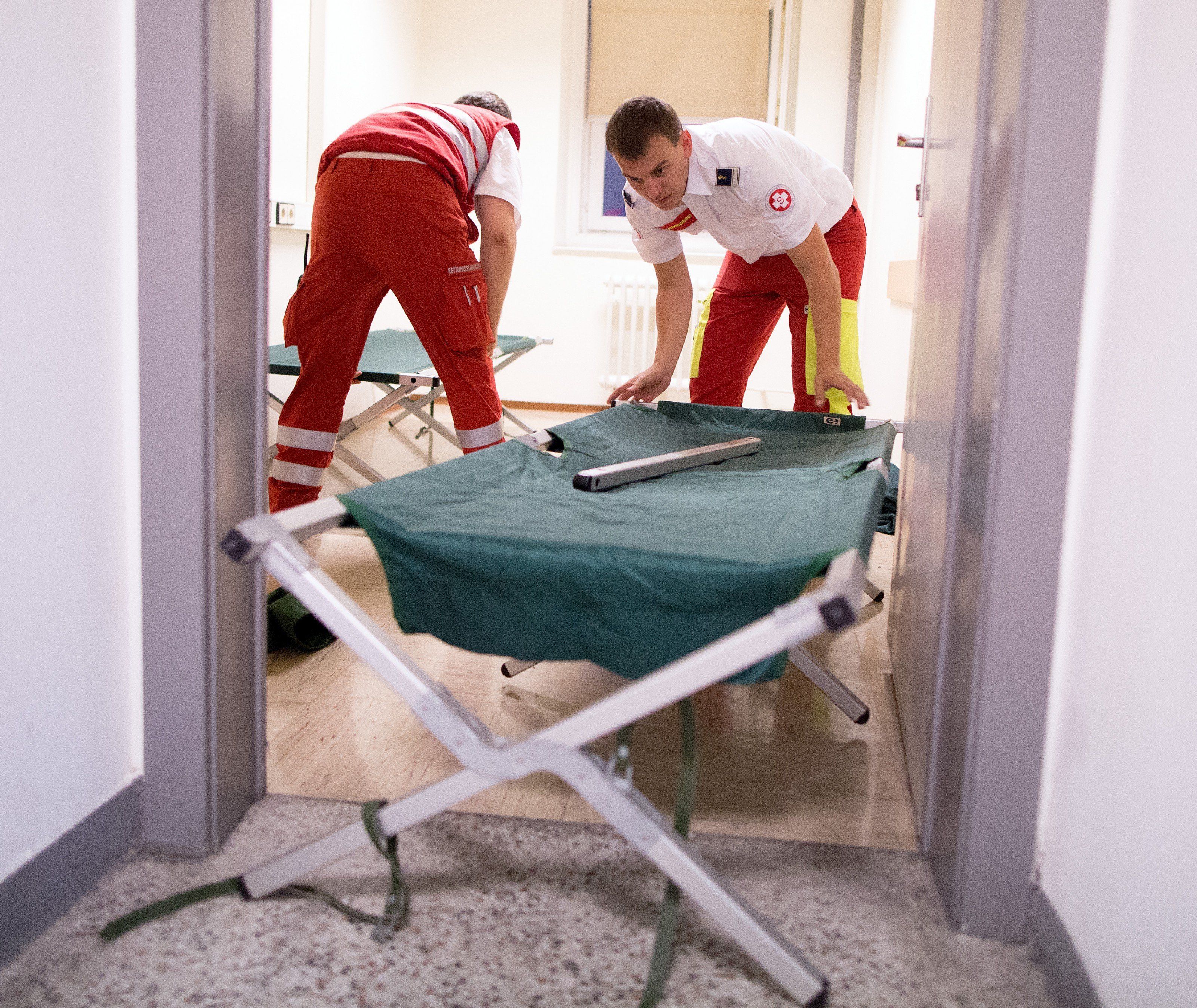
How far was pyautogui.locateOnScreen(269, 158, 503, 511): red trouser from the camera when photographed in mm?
2221

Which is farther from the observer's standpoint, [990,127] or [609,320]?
[609,320]

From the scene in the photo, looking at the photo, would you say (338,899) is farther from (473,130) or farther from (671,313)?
(671,313)

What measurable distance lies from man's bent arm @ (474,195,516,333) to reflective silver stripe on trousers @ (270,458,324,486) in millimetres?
546

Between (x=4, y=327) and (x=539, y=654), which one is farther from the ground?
(x=4, y=327)

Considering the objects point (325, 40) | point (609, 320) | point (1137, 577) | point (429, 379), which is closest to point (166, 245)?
point (1137, 577)

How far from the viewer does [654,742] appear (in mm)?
1664

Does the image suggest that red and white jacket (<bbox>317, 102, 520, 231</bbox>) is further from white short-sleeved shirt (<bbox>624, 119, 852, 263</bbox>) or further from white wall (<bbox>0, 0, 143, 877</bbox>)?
white wall (<bbox>0, 0, 143, 877</bbox>)

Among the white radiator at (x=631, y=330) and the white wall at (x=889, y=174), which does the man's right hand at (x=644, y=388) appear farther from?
the white radiator at (x=631, y=330)

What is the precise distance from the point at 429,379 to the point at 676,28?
3.63 metres

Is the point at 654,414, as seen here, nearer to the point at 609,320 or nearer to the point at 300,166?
the point at 300,166

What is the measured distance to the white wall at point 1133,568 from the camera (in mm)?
839

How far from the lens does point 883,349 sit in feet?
15.9

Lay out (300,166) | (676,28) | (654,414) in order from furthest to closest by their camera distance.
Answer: (676,28)
(300,166)
(654,414)

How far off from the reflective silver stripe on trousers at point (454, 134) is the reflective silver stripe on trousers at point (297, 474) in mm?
772
